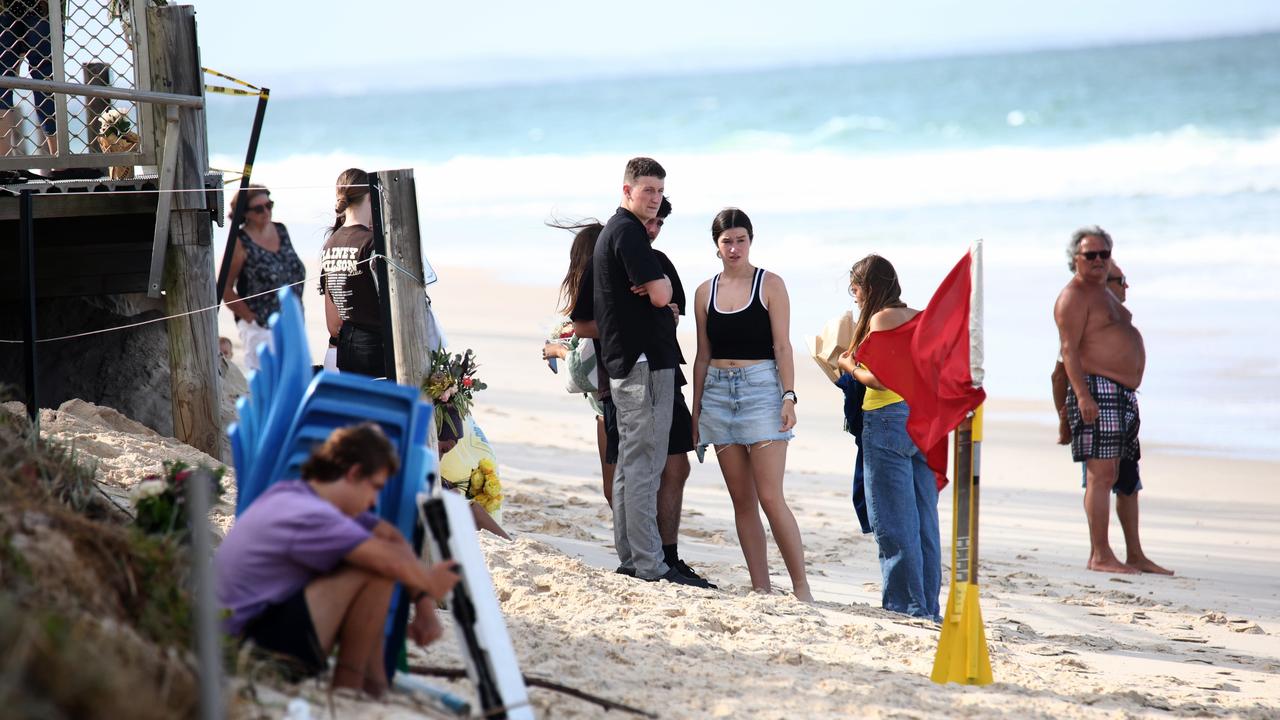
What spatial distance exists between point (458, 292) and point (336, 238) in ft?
37.9

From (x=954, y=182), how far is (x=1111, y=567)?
66.3 ft

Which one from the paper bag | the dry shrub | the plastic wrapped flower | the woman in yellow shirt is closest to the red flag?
the woman in yellow shirt

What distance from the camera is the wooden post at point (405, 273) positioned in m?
5.16

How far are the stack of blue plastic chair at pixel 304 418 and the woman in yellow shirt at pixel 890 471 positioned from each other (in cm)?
244

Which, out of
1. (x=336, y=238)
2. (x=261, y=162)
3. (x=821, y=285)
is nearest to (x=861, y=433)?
(x=336, y=238)

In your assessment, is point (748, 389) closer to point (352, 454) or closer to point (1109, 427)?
point (1109, 427)

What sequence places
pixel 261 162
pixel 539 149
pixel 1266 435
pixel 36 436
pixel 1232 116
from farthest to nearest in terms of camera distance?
pixel 261 162, pixel 539 149, pixel 1232 116, pixel 1266 435, pixel 36 436

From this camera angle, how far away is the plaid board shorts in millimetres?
7008

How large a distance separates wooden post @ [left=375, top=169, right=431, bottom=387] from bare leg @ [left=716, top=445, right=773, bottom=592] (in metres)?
1.50

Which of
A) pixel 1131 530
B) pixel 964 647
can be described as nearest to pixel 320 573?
pixel 964 647

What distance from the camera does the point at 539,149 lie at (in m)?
41.5

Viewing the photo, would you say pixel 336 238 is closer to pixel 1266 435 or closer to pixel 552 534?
pixel 552 534

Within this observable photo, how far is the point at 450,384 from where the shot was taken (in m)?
5.75

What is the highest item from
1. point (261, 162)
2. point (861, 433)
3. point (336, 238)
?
point (261, 162)
